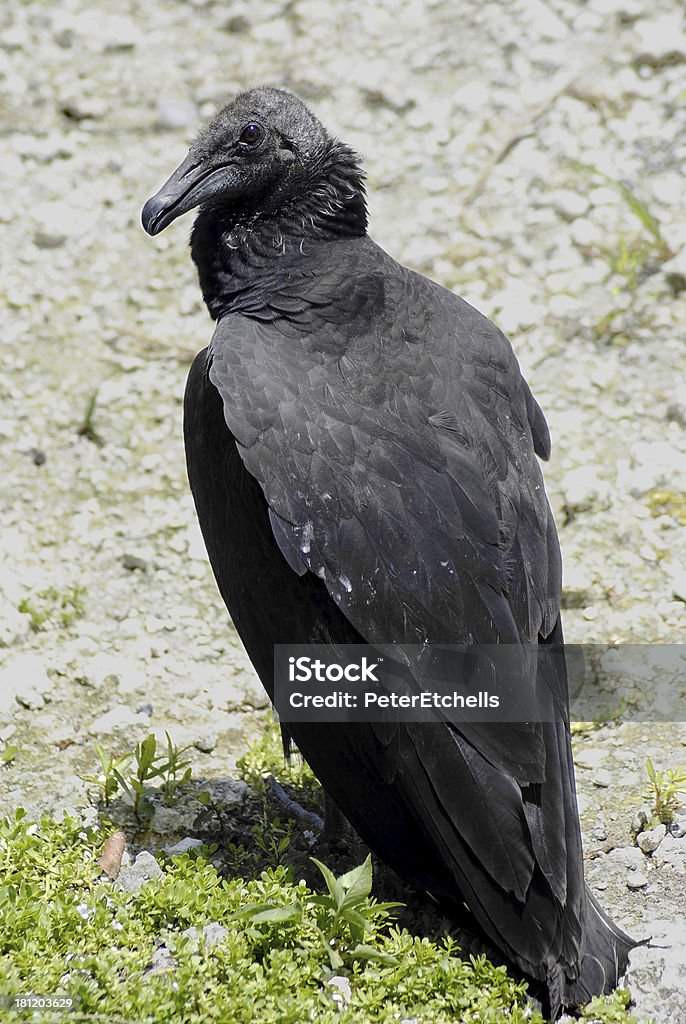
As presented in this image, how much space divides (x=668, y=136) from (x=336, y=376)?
401 centimetres

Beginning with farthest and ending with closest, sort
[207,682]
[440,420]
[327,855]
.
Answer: [207,682] < [327,855] < [440,420]

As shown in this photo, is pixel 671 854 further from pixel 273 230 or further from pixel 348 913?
pixel 273 230

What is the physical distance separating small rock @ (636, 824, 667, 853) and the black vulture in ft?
1.44

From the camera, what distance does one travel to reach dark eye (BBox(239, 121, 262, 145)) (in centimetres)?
366

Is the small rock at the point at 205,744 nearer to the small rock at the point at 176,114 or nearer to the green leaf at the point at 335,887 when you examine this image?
the green leaf at the point at 335,887

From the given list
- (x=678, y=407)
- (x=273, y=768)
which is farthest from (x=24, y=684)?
(x=678, y=407)

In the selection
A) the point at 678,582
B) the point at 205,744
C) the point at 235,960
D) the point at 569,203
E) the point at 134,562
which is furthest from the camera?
the point at 569,203

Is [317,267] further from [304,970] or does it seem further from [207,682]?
[304,970]

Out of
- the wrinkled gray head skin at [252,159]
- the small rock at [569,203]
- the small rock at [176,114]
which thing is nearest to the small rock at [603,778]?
the wrinkled gray head skin at [252,159]

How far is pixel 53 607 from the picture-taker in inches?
179

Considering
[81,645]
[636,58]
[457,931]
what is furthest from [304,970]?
[636,58]

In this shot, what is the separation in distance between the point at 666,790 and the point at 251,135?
2343 mm

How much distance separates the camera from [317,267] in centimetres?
354

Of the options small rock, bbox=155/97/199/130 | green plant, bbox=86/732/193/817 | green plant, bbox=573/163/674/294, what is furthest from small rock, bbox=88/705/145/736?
small rock, bbox=155/97/199/130
